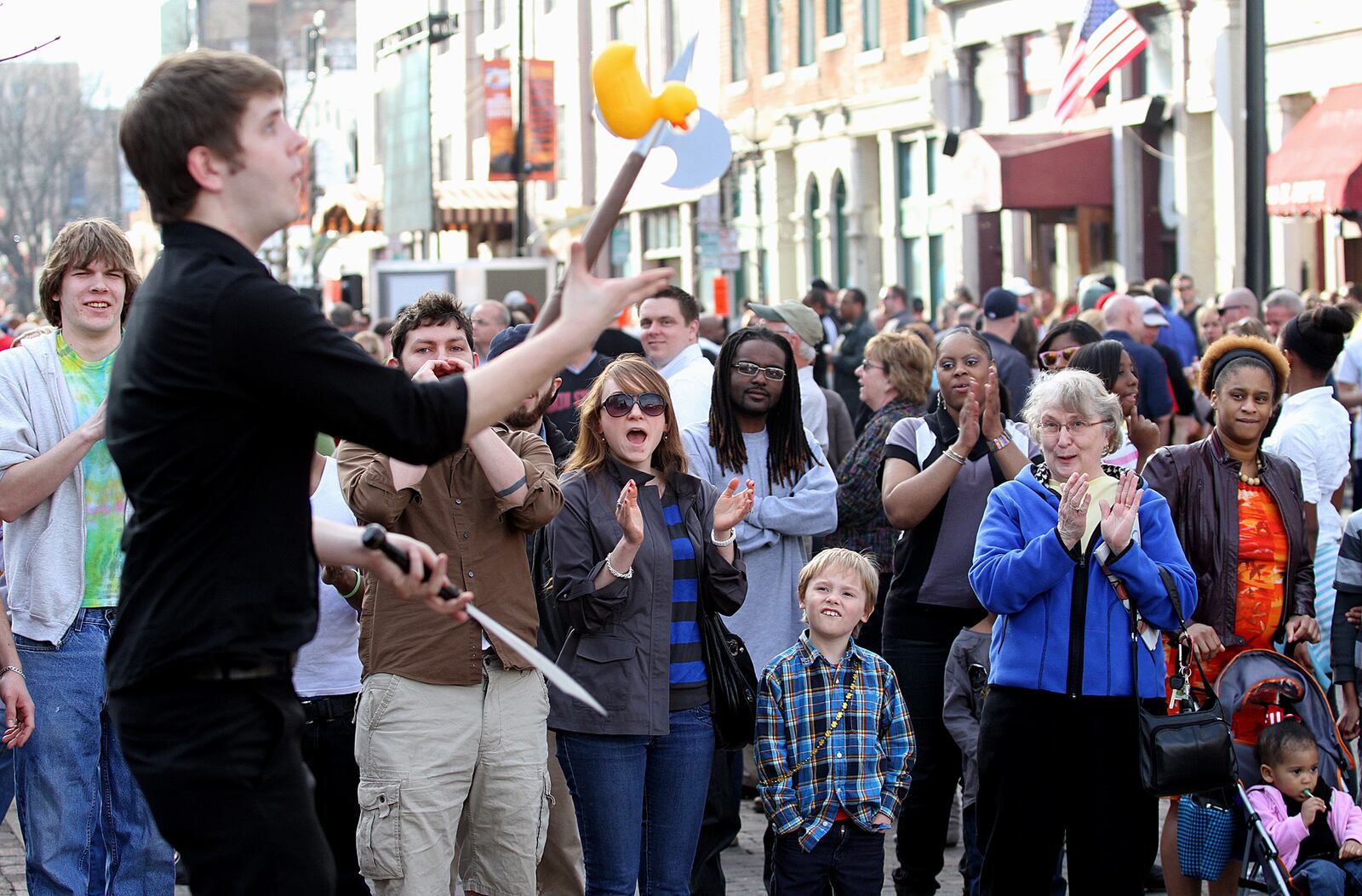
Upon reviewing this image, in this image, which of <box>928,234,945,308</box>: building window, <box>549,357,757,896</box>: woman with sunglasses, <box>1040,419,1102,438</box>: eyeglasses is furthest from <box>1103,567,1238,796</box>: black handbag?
<box>928,234,945,308</box>: building window

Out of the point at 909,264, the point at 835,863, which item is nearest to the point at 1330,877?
the point at 835,863

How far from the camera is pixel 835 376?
50.0ft

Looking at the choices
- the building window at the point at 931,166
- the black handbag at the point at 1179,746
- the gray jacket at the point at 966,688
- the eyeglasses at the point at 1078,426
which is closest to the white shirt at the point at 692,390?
the gray jacket at the point at 966,688

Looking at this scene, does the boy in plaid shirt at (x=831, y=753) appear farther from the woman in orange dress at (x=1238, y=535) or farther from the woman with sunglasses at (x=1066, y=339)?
the woman with sunglasses at (x=1066, y=339)

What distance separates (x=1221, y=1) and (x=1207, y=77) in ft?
3.29

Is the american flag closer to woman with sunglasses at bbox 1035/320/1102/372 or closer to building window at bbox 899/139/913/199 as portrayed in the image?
building window at bbox 899/139/913/199

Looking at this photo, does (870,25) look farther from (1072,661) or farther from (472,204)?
(1072,661)

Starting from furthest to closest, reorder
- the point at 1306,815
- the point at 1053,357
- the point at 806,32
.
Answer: the point at 806,32 → the point at 1053,357 → the point at 1306,815

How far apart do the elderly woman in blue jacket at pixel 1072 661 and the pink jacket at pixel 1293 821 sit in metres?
0.68

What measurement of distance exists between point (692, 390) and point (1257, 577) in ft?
8.47

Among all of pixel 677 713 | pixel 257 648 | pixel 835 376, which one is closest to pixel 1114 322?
pixel 835 376

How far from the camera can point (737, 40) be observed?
3597cm

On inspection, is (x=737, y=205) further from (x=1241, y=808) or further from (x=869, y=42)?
(x=1241, y=808)

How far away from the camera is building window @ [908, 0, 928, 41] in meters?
30.0
